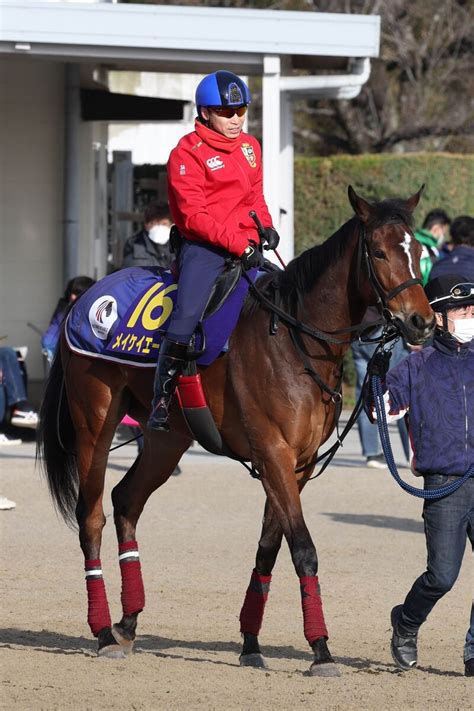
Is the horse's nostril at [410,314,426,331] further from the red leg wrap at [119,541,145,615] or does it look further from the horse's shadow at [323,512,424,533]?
the horse's shadow at [323,512,424,533]

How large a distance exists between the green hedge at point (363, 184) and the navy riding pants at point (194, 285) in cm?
1091

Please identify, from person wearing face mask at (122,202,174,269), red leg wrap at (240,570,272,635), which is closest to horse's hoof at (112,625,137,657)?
red leg wrap at (240,570,272,635)

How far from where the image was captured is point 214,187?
20.7ft

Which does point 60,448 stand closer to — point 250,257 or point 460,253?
point 250,257

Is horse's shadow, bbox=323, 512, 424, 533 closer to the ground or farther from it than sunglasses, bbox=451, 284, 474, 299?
closer to the ground

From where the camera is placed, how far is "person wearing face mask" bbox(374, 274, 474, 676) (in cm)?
578

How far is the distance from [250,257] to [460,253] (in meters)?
4.95

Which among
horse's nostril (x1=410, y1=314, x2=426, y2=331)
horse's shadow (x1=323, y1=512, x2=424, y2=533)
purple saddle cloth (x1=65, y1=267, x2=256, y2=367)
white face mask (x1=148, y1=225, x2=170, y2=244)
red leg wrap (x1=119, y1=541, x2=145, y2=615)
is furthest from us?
white face mask (x1=148, y1=225, x2=170, y2=244)

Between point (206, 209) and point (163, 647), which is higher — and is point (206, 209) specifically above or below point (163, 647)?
above

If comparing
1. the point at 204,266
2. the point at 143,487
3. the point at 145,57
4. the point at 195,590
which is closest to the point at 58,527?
the point at 195,590

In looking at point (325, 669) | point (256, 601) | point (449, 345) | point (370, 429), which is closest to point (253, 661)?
point (256, 601)

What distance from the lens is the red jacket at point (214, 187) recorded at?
6129 mm

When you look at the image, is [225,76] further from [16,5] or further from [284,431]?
[16,5]

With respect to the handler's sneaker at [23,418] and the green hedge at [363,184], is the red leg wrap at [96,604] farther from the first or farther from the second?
the green hedge at [363,184]
